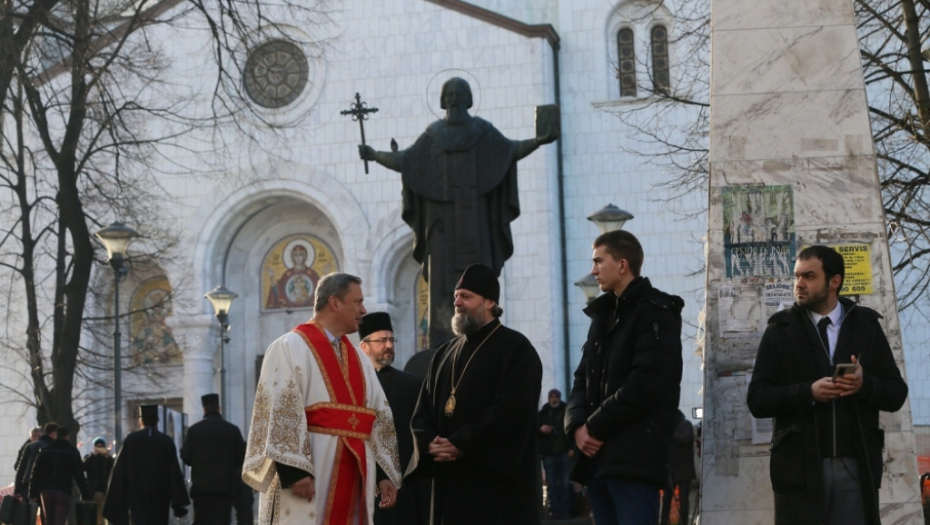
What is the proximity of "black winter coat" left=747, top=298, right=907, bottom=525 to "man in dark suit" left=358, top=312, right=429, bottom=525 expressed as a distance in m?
3.54

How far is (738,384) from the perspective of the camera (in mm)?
9109

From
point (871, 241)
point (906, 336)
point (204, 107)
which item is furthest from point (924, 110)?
point (204, 107)

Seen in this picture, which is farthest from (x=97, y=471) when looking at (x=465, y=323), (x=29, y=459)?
(x=465, y=323)

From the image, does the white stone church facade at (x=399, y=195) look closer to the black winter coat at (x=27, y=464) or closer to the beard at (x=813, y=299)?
the black winter coat at (x=27, y=464)

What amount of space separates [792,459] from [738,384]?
55.8 inches

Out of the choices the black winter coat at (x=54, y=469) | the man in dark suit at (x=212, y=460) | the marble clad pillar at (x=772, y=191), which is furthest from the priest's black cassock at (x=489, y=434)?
the black winter coat at (x=54, y=469)

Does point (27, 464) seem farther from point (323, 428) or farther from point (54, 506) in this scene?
point (323, 428)

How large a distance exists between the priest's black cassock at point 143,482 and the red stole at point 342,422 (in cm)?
911

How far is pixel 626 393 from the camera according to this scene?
770 centimetres

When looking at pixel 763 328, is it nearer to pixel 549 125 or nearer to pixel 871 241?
pixel 871 241

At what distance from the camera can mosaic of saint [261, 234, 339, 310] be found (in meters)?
38.1

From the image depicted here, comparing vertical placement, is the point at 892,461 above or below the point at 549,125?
below

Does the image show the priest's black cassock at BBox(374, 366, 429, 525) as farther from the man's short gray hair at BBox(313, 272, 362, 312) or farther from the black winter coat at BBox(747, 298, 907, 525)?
the black winter coat at BBox(747, 298, 907, 525)

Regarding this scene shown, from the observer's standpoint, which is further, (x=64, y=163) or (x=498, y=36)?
(x=498, y=36)
